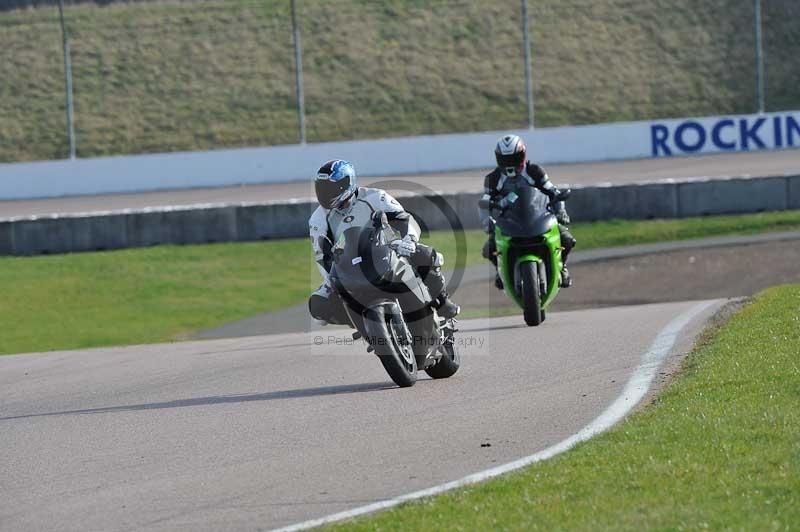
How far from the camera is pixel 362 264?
8.95 m

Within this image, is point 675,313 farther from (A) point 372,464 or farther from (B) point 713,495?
(B) point 713,495

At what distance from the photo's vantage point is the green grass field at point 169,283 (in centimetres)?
2034

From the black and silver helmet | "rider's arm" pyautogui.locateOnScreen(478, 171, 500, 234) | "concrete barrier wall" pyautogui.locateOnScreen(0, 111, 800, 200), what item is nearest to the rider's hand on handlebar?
"rider's arm" pyautogui.locateOnScreen(478, 171, 500, 234)

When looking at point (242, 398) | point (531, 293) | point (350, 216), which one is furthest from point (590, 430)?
point (531, 293)

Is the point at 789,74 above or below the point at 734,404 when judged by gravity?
above

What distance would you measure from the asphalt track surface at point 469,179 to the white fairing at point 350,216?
19867mm

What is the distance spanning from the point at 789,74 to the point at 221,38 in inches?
646

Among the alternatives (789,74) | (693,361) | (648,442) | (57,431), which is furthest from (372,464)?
(789,74)

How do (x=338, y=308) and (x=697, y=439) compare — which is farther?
(x=338, y=308)

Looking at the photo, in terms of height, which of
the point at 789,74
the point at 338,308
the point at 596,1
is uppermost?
the point at 596,1

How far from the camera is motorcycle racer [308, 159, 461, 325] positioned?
9.07 m

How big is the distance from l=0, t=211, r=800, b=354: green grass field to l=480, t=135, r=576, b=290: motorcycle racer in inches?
289

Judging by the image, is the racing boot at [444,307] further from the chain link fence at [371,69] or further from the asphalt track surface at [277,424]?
the chain link fence at [371,69]

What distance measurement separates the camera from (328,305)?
9094 millimetres
